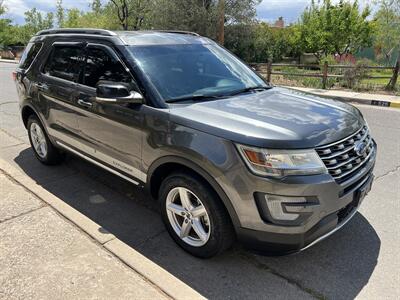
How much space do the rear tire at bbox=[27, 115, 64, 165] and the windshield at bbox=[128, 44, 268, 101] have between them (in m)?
2.17

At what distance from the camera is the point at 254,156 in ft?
7.91

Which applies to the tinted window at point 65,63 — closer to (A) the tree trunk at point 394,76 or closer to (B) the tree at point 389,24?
(A) the tree trunk at point 394,76

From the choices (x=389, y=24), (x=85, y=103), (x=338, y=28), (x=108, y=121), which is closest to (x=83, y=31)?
(x=85, y=103)

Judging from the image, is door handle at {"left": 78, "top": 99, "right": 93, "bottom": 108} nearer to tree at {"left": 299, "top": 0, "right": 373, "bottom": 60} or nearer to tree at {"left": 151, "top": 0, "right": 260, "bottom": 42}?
tree at {"left": 151, "top": 0, "right": 260, "bottom": 42}

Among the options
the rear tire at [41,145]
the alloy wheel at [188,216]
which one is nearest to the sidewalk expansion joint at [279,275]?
the alloy wheel at [188,216]

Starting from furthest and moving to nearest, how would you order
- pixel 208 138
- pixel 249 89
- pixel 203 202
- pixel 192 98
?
pixel 249 89 → pixel 192 98 → pixel 203 202 → pixel 208 138

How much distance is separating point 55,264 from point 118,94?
1457 mm

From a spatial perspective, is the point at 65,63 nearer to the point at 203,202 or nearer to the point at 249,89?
the point at 249,89

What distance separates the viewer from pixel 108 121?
3.45 metres

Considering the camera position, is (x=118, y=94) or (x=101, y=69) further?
(x=101, y=69)

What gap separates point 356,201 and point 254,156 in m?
1.00

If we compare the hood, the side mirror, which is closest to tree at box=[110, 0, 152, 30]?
the side mirror

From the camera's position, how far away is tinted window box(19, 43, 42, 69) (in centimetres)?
478

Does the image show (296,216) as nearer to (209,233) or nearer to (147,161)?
(209,233)
